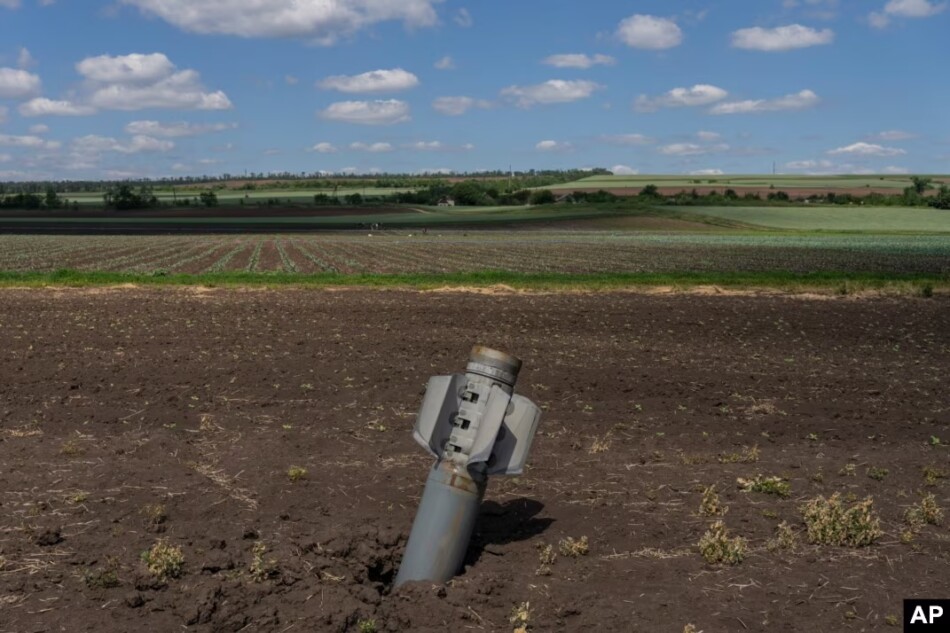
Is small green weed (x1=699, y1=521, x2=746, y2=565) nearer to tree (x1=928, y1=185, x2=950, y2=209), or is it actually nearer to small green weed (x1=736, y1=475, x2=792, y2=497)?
small green weed (x1=736, y1=475, x2=792, y2=497)

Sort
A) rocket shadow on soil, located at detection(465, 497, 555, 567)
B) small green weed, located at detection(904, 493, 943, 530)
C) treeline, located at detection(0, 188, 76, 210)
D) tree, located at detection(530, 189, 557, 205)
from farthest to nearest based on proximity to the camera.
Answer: tree, located at detection(530, 189, 557, 205) → treeline, located at detection(0, 188, 76, 210) → small green weed, located at detection(904, 493, 943, 530) → rocket shadow on soil, located at detection(465, 497, 555, 567)

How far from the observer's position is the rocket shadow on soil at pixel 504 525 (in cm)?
649

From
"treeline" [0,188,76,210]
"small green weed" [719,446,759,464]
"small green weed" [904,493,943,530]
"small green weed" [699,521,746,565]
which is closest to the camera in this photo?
"small green weed" [699,521,746,565]

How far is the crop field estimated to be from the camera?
84750mm

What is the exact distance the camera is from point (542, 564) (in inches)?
241

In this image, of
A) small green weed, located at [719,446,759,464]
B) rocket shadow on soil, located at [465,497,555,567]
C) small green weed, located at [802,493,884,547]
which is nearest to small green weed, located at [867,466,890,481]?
small green weed, located at [719,446,759,464]

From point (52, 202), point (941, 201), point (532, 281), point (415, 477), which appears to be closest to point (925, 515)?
point (415, 477)

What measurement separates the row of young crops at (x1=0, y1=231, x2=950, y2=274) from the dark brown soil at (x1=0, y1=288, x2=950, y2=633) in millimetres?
22824

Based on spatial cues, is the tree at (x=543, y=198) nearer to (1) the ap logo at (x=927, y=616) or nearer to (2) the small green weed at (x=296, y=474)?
(2) the small green weed at (x=296, y=474)

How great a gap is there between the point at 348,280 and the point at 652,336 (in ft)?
50.1

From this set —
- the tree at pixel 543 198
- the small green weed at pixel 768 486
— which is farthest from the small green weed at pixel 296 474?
the tree at pixel 543 198

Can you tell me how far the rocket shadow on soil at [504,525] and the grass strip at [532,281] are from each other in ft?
67.9

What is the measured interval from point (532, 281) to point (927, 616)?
81.9 ft

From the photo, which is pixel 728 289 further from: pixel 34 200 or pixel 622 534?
pixel 34 200
